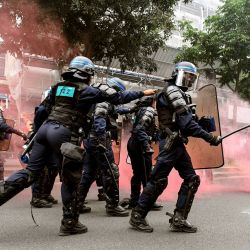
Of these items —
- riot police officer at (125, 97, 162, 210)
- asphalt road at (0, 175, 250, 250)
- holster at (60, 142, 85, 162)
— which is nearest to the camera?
asphalt road at (0, 175, 250, 250)

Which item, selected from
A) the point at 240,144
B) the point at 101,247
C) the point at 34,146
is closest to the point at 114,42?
the point at 240,144

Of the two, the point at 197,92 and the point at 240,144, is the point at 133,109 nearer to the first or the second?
the point at 197,92

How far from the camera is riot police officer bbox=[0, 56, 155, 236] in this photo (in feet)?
13.3

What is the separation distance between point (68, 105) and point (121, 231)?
4.49 ft

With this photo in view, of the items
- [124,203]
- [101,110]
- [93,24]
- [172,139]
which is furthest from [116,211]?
[93,24]

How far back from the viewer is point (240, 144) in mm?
9984

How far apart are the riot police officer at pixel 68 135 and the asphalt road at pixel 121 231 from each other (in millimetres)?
279

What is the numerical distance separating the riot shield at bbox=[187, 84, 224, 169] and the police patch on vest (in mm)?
2061

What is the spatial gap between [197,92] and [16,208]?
2.84 m

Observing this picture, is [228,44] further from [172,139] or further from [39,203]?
[172,139]

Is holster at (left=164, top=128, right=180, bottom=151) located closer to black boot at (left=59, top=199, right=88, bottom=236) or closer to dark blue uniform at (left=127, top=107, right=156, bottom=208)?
black boot at (left=59, top=199, right=88, bottom=236)

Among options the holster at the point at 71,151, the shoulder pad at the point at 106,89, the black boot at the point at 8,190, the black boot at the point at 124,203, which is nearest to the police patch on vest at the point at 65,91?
the shoulder pad at the point at 106,89

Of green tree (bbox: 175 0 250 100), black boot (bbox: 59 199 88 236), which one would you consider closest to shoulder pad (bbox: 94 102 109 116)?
black boot (bbox: 59 199 88 236)

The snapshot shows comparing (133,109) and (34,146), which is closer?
(34,146)
